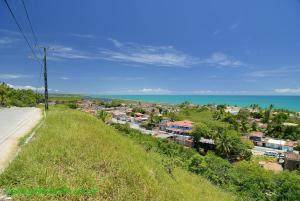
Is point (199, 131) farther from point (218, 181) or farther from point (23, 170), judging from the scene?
point (23, 170)

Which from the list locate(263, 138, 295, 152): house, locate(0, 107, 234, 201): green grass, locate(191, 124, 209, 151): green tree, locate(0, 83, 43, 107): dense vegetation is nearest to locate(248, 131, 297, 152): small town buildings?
locate(263, 138, 295, 152): house

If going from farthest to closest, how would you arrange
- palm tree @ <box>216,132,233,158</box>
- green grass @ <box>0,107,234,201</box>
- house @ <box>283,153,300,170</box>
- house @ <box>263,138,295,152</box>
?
1. house @ <box>263,138,295,152</box>
2. palm tree @ <box>216,132,233,158</box>
3. house @ <box>283,153,300,170</box>
4. green grass @ <box>0,107,234,201</box>

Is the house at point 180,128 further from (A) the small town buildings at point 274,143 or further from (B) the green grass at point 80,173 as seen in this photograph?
(B) the green grass at point 80,173

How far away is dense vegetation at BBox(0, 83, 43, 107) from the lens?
28.0m

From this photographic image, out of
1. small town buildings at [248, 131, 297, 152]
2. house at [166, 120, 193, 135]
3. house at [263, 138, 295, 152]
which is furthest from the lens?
house at [166, 120, 193, 135]

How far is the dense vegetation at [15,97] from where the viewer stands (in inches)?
1104

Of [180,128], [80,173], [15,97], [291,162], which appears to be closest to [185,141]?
[180,128]

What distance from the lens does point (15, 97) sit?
32.0 m

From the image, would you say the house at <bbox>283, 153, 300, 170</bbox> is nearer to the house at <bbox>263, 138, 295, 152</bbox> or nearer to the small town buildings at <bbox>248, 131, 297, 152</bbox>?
the small town buildings at <bbox>248, 131, 297, 152</bbox>

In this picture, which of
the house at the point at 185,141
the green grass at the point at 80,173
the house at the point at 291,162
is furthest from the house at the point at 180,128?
the green grass at the point at 80,173

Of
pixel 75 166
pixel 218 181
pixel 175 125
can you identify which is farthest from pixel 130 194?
pixel 175 125

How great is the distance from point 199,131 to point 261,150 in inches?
475

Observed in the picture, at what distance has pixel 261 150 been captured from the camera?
4488 cm

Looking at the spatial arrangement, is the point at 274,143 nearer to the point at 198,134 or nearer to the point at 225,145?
the point at 225,145
